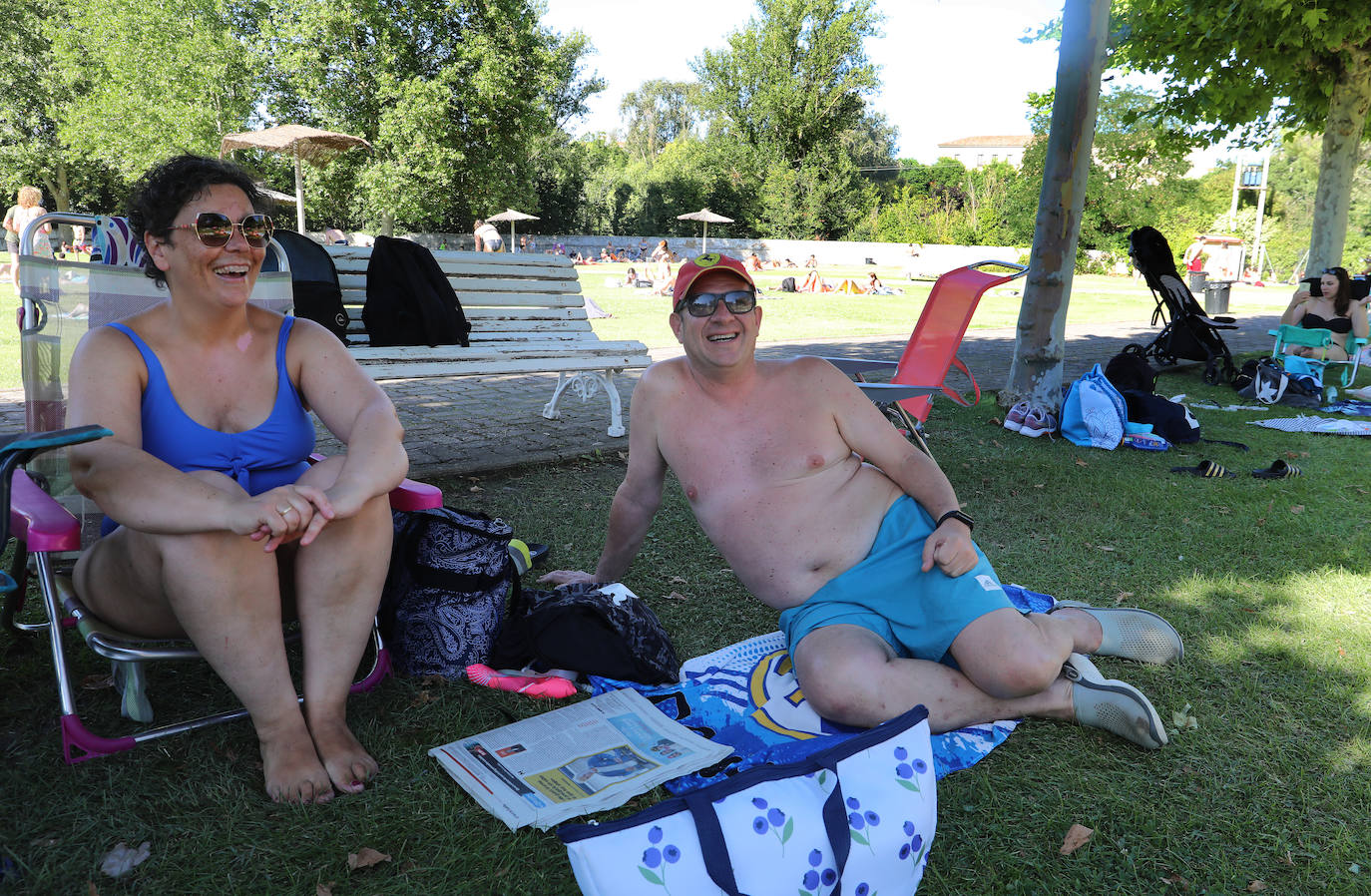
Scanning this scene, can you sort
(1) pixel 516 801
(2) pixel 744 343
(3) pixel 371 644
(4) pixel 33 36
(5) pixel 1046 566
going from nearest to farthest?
(1) pixel 516 801
(2) pixel 744 343
(3) pixel 371 644
(5) pixel 1046 566
(4) pixel 33 36

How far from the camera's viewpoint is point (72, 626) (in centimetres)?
235

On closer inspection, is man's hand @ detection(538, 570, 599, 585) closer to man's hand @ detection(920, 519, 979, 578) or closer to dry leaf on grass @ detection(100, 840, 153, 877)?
man's hand @ detection(920, 519, 979, 578)

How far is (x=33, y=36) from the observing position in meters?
35.6

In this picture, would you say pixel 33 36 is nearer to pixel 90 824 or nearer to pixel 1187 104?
pixel 1187 104

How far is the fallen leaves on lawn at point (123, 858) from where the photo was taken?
6.23 feet

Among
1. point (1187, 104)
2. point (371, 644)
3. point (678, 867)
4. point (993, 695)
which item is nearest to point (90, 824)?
point (371, 644)

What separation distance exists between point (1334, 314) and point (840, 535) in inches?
364

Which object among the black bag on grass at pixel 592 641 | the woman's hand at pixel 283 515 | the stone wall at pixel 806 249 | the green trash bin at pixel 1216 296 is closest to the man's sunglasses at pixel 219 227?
the woman's hand at pixel 283 515

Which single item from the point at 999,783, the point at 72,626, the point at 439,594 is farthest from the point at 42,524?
the point at 999,783

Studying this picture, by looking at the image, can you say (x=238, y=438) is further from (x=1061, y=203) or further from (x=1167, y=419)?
(x=1061, y=203)

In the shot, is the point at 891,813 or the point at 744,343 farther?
the point at 744,343

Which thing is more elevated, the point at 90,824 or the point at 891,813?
the point at 891,813

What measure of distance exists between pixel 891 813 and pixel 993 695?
0.89 metres

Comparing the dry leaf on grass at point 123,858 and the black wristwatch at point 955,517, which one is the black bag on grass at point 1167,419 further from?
the dry leaf on grass at point 123,858
